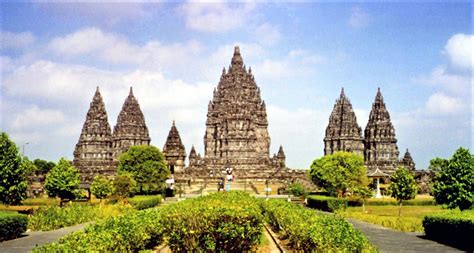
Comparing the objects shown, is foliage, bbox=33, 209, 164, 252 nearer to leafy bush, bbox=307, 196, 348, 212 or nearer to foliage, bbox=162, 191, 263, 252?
foliage, bbox=162, 191, 263, 252

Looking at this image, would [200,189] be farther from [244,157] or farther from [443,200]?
[443,200]

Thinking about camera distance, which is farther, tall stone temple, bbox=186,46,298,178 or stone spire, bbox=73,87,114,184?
stone spire, bbox=73,87,114,184

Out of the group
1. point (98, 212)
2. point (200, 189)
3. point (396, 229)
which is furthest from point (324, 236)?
point (200, 189)

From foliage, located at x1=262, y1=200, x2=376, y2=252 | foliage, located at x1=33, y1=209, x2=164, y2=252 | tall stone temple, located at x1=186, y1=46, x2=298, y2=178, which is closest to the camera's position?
foliage, located at x1=33, y1=209, x2=164, y2=252

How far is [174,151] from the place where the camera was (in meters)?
116

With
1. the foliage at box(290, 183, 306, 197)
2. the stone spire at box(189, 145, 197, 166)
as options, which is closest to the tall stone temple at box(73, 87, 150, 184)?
the stone spire at box(189, 145, 197, 166)

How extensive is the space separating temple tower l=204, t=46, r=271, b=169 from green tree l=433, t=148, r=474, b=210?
71527 millimetres

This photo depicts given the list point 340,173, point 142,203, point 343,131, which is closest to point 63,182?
point 142,203

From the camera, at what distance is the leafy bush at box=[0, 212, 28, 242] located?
88.7 feet

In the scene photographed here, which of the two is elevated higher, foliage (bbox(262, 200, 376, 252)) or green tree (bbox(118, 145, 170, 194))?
green tree (bbox(118, 145, 170, 194))

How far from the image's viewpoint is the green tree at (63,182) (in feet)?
170

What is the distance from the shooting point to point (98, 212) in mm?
42000

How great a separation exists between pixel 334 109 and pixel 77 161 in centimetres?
6168

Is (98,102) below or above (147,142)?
above
